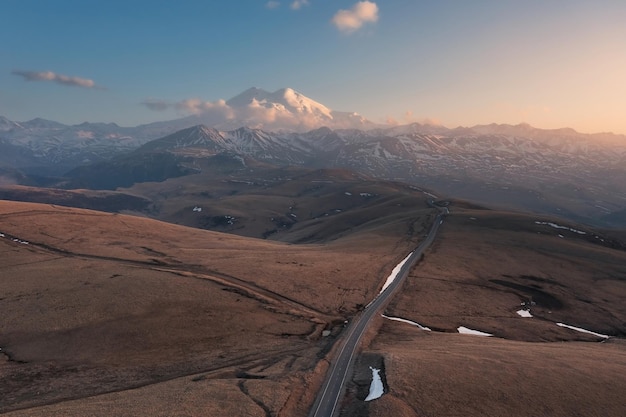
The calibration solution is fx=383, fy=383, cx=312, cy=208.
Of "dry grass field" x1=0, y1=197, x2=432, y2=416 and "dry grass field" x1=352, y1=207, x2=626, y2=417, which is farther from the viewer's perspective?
"dry grass field" x1=0, y1=197, x2=432, y2=416

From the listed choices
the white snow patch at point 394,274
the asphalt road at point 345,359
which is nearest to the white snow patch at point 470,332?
the asphalt road at point 345,359

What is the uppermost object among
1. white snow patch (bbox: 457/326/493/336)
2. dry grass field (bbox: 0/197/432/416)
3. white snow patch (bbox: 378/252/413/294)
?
dry grass field (bbox: 0/197/432/416)

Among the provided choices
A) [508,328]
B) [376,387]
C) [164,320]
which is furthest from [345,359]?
[508,328]

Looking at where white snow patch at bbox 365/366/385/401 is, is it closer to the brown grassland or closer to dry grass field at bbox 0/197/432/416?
the brown grassland

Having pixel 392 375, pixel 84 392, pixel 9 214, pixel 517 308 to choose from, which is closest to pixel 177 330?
pixel 84 392

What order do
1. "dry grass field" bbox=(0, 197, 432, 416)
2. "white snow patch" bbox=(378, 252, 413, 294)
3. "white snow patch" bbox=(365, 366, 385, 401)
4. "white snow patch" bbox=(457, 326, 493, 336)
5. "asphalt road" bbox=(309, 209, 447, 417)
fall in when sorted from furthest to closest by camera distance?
"white snow patch" bbox=(378, 252, 413, 294) < "white snow patch" bbox=(457, 326, 493, 336) < "dry grass field" bbox=(0, 197, 432, 416) < "white snow patch" bbox=(365, 366, 385, 401) < "asphalt road" bbox=(309, 209, 447, 417)

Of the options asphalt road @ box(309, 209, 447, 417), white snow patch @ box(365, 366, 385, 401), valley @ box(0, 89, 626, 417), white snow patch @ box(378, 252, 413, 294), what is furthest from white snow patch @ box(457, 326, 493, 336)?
white snow patch @ box(365, 366, 385, 401)

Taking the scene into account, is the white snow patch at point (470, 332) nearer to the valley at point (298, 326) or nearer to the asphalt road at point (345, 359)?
the valley at point (298, 326)

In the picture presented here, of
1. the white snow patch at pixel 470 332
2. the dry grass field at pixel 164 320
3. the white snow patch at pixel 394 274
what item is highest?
the dry grass field at pixel 164 320
